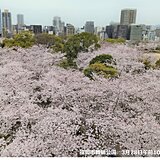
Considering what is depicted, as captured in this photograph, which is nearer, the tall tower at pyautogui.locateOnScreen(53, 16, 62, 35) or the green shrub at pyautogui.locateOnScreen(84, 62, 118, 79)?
the green shrub at pyautogui.locateOnScreen(84, 62, 118, 79)

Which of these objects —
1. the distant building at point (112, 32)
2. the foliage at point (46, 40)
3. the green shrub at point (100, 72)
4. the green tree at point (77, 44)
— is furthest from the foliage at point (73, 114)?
the distant building at point (112, 32)

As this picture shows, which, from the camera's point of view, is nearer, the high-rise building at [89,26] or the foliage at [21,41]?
the foliage at [21,41]

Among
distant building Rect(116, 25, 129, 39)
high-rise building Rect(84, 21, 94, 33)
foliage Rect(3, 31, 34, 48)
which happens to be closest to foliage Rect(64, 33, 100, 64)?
foliage Rect(3, 31, 34, 48)

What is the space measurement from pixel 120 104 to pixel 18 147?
4.05 m

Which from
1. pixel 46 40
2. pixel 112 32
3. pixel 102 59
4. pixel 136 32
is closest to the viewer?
pixel 102 59

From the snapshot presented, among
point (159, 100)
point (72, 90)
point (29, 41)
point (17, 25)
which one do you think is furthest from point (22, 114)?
point (17, 25)

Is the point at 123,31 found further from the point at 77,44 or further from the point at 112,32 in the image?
the point at 77,44

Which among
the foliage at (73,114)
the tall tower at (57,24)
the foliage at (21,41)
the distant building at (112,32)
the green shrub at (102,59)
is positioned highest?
the tall tower at (57,24)

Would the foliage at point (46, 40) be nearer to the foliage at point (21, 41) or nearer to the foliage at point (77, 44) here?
the foliage at point (21, 41)

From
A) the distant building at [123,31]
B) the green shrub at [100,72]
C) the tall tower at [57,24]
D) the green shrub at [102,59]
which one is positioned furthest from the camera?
the tall tower at [57,24]

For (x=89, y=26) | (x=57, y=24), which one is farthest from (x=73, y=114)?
(x=57, y=24)

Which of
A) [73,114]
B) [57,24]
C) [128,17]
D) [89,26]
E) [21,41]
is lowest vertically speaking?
[73,114]

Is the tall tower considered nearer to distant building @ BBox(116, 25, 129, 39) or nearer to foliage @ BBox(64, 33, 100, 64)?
distant building @ BBox(116, 25, 129, 39)

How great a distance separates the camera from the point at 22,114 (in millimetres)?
7082
